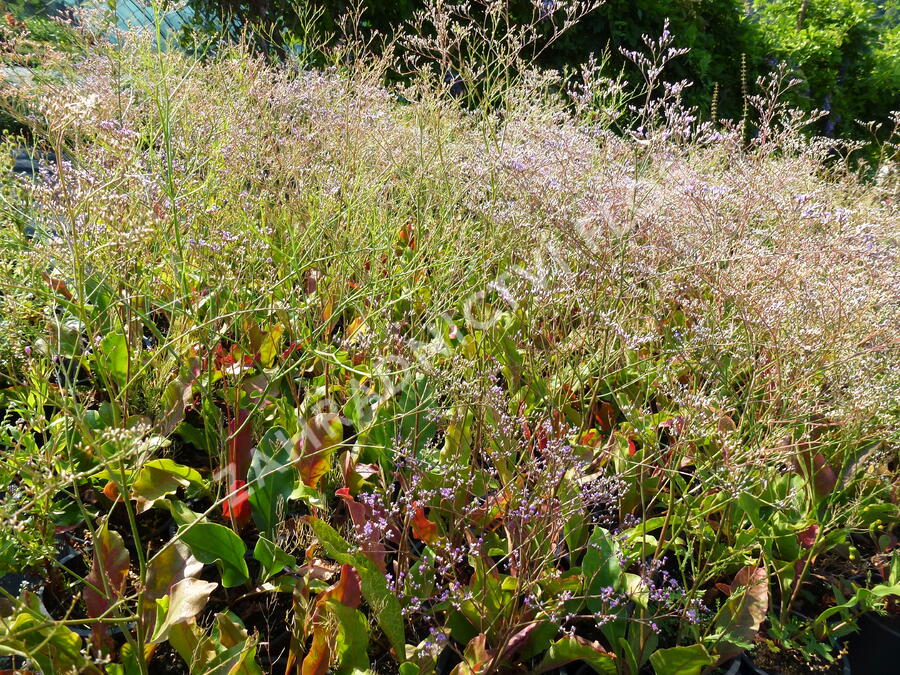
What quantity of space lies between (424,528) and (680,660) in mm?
683

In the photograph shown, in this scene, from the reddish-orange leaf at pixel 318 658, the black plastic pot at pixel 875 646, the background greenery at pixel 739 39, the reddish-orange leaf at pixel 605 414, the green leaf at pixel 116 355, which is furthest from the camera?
the background greenery at pixel 739 39

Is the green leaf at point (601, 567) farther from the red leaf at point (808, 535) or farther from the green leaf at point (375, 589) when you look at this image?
the red leaf at point (808, 535)

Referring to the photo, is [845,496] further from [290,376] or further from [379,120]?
[379,120]

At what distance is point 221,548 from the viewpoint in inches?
63.6

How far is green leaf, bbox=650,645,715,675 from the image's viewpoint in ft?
4.99

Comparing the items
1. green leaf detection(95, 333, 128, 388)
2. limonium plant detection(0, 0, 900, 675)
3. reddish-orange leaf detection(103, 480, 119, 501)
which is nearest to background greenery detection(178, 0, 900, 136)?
limonium plant detection(0, 0, 900, 675)

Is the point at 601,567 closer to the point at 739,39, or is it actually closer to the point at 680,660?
the point at 680,660

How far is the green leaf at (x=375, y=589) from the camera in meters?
1.46

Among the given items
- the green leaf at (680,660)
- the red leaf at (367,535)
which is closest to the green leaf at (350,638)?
the red leaf at (367,535)

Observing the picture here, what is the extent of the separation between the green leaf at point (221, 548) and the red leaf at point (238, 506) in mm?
148

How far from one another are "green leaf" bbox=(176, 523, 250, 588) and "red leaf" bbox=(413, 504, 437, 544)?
43 centimetres

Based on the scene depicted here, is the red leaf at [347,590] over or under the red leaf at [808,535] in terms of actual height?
over

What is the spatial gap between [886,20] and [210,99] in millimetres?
11736

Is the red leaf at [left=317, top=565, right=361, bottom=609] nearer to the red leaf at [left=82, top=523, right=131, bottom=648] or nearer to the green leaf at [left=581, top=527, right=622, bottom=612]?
the red leaf at [left=82, top=523, right=131, bottom=648]
